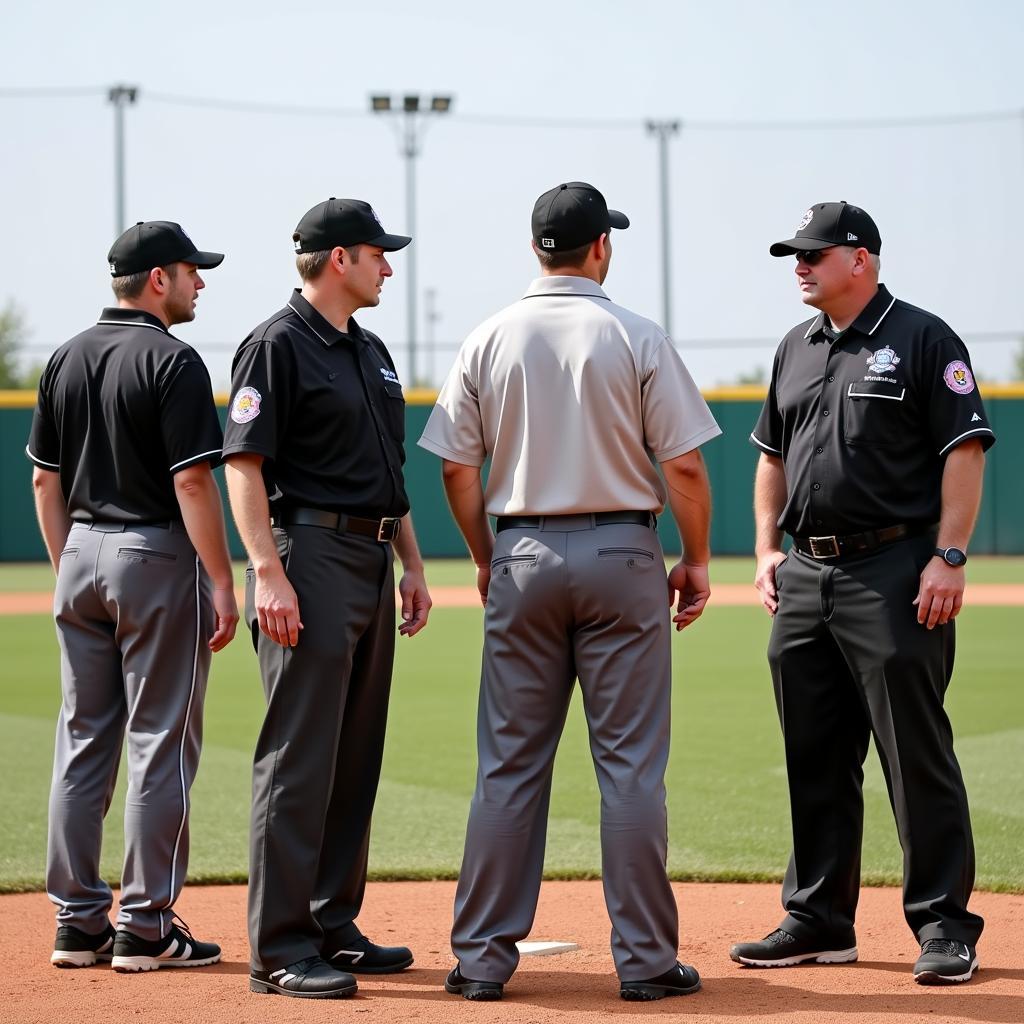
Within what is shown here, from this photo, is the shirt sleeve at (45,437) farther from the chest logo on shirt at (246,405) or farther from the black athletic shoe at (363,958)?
the black athletic shoe at (363,958)

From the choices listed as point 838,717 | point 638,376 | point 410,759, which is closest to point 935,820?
point 838,717

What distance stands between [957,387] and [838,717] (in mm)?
1027

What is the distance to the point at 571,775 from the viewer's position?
7336 millimetres

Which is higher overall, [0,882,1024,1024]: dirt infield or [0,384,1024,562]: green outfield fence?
[0,384,1024,562]: green outfield fence

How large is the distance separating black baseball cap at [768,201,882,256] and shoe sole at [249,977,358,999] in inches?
96.4

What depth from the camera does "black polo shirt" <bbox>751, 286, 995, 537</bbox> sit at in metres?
4.14

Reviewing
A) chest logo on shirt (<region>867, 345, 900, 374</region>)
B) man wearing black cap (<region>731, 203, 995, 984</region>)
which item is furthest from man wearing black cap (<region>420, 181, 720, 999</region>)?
chest logo on shirt (<region>867, 345, 900, 374</region>)

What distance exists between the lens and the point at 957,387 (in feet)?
13.5

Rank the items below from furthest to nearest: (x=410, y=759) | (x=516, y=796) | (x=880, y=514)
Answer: (x=410, y=759) < (x=880, y=514) < (x=516, y=796)

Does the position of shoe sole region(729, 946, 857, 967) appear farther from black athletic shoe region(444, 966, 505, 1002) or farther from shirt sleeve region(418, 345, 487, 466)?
shirt sleeve region(418, 345, 487, 466)

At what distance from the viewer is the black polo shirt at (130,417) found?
4.20 m

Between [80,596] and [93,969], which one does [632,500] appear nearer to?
[80,596]

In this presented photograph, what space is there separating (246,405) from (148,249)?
31.6 inches

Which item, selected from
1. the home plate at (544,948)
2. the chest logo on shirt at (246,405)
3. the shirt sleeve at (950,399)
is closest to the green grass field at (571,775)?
the home plate at (544,948)
